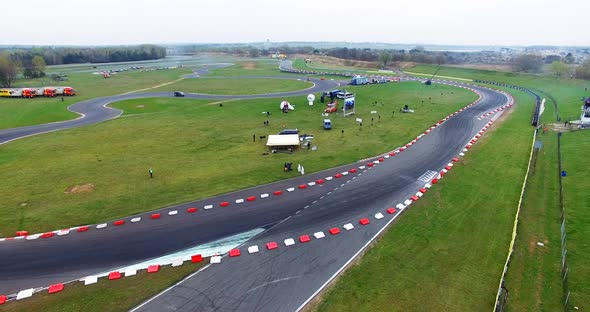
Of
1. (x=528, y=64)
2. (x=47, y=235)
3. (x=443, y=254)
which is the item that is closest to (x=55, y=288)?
(x=47, y=235)

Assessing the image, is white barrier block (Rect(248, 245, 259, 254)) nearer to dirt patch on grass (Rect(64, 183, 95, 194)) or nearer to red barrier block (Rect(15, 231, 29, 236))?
red barrier block (Rect(15, 231, 29, 236))

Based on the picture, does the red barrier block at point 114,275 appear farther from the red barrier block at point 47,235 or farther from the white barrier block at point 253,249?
the white barrier block at point 253,249

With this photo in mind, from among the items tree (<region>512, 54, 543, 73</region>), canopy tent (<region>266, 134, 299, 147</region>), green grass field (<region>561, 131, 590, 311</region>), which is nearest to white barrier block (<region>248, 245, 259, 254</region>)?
green grass field (<region>561, 131, 590, 311</region>)

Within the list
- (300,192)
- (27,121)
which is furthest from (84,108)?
(300,192)

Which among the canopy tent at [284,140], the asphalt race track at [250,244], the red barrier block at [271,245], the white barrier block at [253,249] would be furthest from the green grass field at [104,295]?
the canopy tent at [284,140]

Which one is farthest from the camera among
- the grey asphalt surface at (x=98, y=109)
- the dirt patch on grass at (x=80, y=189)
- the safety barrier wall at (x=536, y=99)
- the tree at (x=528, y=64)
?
the tree at (x=528, y=64)

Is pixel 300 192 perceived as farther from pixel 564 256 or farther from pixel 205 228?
pixel 564 256

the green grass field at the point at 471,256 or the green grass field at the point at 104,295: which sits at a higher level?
the green grass field at the point at 471,256

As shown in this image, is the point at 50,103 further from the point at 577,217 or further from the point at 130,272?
the point at 577,217

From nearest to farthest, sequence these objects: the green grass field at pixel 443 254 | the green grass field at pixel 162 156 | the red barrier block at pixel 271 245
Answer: the green grass field at pixel 443 254
the red barrier block at pixel 271 245
the green grass field at pixel 162 156
